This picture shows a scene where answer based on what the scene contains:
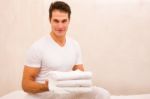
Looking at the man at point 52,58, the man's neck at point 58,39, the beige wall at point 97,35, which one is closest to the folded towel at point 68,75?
the man at point 52,58

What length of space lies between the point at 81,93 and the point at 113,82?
3.30 feet

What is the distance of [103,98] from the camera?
1573mm

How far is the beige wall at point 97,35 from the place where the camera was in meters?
2.44

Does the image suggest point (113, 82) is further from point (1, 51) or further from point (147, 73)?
point (1, 51)

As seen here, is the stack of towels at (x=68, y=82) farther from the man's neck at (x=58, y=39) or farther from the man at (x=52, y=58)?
the man's neck at (x=58, y=39)

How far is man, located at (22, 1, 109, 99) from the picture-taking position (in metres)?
1.55

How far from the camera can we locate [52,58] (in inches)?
62.9

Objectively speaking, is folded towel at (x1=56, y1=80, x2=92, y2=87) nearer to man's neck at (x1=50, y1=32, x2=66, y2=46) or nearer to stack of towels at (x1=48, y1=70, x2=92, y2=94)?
stack of towels at (x1=48, y1=70, x2=92, y2=94)

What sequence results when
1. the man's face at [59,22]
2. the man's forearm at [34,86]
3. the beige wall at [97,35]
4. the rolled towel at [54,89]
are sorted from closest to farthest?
the rolled towel at [54,89] < the man's forearm at [34,86] < the man's face at [59,22] < the beige wall at [97,35]

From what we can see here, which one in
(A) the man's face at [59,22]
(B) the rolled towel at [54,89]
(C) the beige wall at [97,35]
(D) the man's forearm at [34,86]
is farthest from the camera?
(C) the beige wall at [97,35]

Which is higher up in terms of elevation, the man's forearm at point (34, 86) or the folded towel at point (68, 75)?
the folded towel at point (68, 75)

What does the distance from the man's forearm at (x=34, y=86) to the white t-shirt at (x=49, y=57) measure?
0.32ft

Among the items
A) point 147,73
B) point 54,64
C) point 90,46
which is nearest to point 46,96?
point 54,64

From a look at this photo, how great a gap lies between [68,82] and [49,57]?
0.79ft
